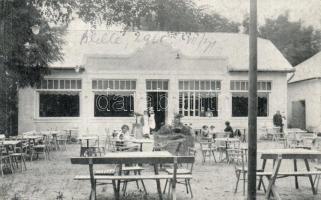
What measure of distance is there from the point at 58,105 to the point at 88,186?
14.2 meters

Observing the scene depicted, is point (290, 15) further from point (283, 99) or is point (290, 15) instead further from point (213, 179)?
point (213, 179)

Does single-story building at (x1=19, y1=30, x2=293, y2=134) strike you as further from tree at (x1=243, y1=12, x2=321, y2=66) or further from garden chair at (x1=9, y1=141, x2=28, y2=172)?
tree at (x1=243, y1=12, x2=321, y2=66)

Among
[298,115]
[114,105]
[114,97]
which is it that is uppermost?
[114,97]

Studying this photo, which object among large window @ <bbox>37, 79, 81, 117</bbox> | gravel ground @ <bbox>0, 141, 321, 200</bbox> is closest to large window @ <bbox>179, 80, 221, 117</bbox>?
large window @ <bbox>37, 79, 81, 117</bbox>

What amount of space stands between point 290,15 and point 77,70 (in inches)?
1147

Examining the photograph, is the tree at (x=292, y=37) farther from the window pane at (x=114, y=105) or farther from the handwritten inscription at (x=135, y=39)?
the window pane at (x=114, y=105)

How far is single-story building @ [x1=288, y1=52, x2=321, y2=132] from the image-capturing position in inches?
1053

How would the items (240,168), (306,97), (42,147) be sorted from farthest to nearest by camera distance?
(306,97)
(42,147)
(240,168)

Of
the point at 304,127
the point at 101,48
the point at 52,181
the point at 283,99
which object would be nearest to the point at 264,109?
the point at 283,99

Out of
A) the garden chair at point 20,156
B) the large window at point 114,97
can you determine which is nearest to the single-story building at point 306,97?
the large window at point 114,97

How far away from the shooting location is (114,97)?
2397 cm

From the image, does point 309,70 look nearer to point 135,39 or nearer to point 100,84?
point 135,39

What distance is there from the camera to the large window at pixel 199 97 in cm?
2436

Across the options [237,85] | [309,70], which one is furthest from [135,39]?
[309,70]
